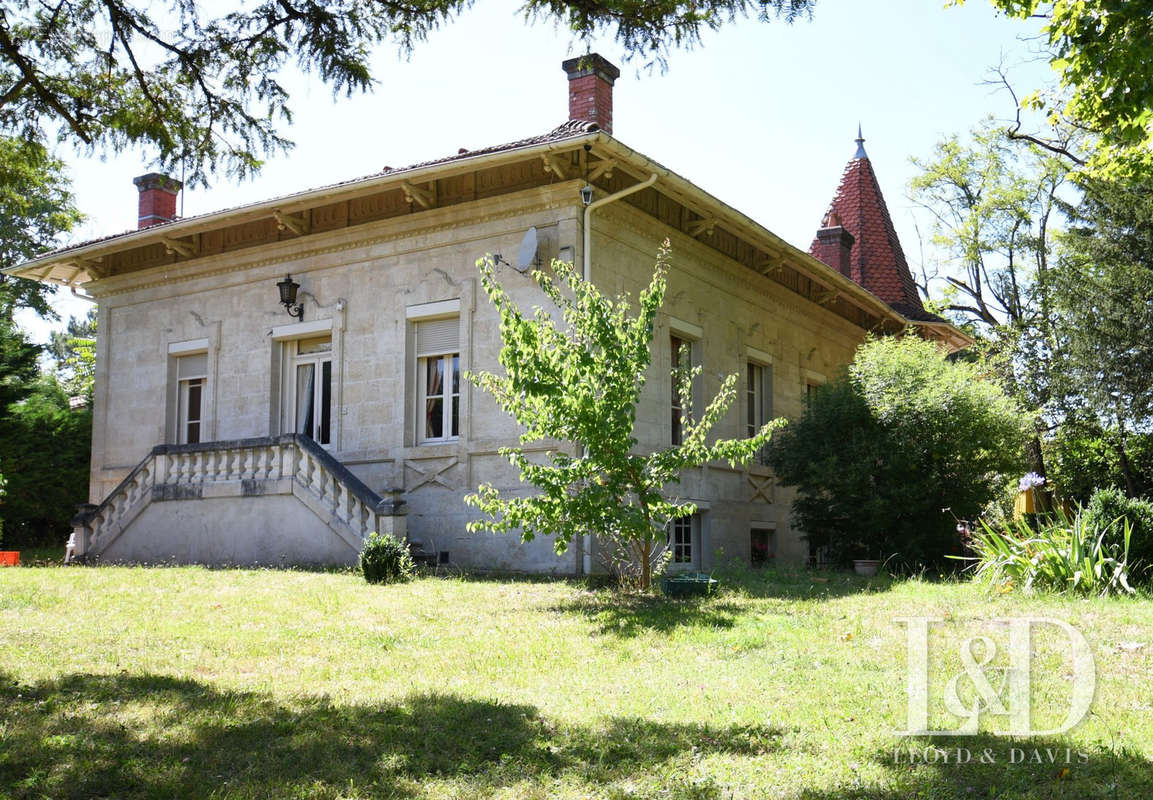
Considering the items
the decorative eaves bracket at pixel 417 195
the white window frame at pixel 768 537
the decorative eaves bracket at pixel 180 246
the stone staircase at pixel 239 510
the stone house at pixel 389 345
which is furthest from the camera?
the decorative eaves bracket at pixel 180 246

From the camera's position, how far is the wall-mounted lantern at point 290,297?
53.3 ft

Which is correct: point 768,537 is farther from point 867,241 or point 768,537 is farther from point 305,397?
point 867,241

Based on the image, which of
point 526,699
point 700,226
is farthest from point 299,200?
point 526,699

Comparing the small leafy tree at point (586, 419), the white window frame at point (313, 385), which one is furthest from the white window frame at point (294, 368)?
the small leafy tree at point (586, 419)

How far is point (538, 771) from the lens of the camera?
16.5 ft

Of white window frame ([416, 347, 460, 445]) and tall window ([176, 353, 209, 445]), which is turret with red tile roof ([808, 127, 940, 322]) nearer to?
white window frame ([416, 347, 460, 445])

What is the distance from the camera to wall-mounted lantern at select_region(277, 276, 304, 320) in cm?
1623

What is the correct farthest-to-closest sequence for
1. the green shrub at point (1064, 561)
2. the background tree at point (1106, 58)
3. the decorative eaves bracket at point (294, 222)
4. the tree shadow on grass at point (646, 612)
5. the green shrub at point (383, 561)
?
the decorative eaves bracket at point (294, 222), the green shrub at point (383, 561), the green shrub at point (1064, 561), the tree shadow on grass at point (646, 612), the background tree at point (1106, 58)

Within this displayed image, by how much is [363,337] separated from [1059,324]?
13252 mm

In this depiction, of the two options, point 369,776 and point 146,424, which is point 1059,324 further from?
point 369,776

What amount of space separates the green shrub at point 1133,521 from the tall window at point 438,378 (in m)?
8.21

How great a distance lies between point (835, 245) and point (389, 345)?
1142cm

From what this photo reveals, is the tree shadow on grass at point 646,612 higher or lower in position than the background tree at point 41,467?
lower

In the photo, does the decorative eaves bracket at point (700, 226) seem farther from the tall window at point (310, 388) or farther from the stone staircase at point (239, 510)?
the stone staircase at point (239, 510)
